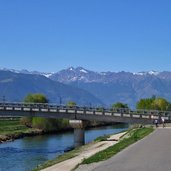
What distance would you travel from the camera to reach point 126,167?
112 feet

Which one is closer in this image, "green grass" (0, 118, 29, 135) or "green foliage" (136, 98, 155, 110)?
"green grass" (0, 118, 29, 135)

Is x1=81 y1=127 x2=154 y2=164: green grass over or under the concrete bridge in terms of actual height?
under

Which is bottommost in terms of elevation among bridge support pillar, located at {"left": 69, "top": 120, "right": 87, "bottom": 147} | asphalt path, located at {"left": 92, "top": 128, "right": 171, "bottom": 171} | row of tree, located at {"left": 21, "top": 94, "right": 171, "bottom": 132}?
asphalt path, located at {"left": 92, "top": 128, "right": 171, "bottom": 171}

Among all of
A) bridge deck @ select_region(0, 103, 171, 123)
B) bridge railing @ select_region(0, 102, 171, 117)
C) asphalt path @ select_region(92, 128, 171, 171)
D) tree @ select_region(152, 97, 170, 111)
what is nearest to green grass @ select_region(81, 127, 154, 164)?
asphalt path @ select_region(92, 128, 171, 171)

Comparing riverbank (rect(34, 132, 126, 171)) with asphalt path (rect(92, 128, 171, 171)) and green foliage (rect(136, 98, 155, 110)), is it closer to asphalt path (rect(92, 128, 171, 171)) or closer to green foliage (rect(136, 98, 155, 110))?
asphalt path (rect(92, 128, 171, 171))

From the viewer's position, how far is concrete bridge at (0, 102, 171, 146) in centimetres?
9600

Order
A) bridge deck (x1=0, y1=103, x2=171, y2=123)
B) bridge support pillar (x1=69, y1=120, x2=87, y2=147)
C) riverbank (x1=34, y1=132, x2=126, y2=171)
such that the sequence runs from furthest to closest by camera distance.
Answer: bridge deck (x1=0, y1=103, x2=171, y2=123)
bridge support pillar (x1=69, y1=120, x2=87, y2=147)
riverbank (x1=34, y1=132, x2=126, y2=171)

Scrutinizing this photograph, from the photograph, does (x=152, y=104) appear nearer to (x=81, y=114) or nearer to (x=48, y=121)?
(x=48, y=121)

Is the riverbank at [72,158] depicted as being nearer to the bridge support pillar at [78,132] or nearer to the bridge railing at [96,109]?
the bridge support pillar at [78,132]

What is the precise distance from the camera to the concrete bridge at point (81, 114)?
9600cm

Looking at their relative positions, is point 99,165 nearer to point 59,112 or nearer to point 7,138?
point 59,112

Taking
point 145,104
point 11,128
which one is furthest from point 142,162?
point 145,104

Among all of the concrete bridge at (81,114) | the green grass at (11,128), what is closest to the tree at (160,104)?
the green grass at (11,128)

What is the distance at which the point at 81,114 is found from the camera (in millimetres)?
98312
